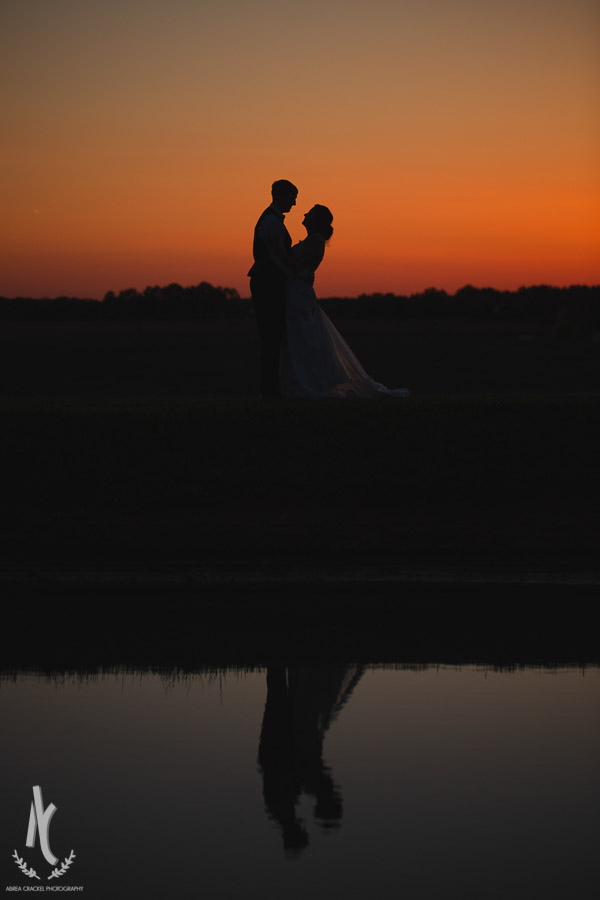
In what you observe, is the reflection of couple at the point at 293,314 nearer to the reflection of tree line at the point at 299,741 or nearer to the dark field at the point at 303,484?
the dark field at the point at 303,484

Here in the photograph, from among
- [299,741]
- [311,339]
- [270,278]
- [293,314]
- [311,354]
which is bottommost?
[299,741]

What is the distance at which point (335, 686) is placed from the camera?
24.1 ft

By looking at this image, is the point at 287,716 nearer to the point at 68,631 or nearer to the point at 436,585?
the point at 68,631

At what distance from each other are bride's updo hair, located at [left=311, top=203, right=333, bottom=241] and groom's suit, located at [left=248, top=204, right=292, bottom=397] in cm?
42

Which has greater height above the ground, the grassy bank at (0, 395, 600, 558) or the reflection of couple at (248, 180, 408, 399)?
the reflection of couple at (248, 180, 408, 399)

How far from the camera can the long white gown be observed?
49.5 feet

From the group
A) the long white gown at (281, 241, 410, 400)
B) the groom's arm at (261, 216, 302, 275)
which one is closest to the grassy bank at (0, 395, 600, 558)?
the long white gown at (281, 241, 410, 400)

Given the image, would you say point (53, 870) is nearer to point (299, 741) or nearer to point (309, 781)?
point (309, 781)

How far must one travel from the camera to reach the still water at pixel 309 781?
4633 mm

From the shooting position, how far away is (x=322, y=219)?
14.9 m

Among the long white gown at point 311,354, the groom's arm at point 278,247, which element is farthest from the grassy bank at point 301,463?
the groom's arm at point 278,247

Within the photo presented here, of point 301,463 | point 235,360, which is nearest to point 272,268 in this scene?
point 301,463

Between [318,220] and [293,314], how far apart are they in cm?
121

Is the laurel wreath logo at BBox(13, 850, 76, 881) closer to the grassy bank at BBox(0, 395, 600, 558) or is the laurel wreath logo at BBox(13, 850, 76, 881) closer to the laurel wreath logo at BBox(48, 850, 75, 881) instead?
the laurel wreath logo at BBox(48, 850, 75, 881)
